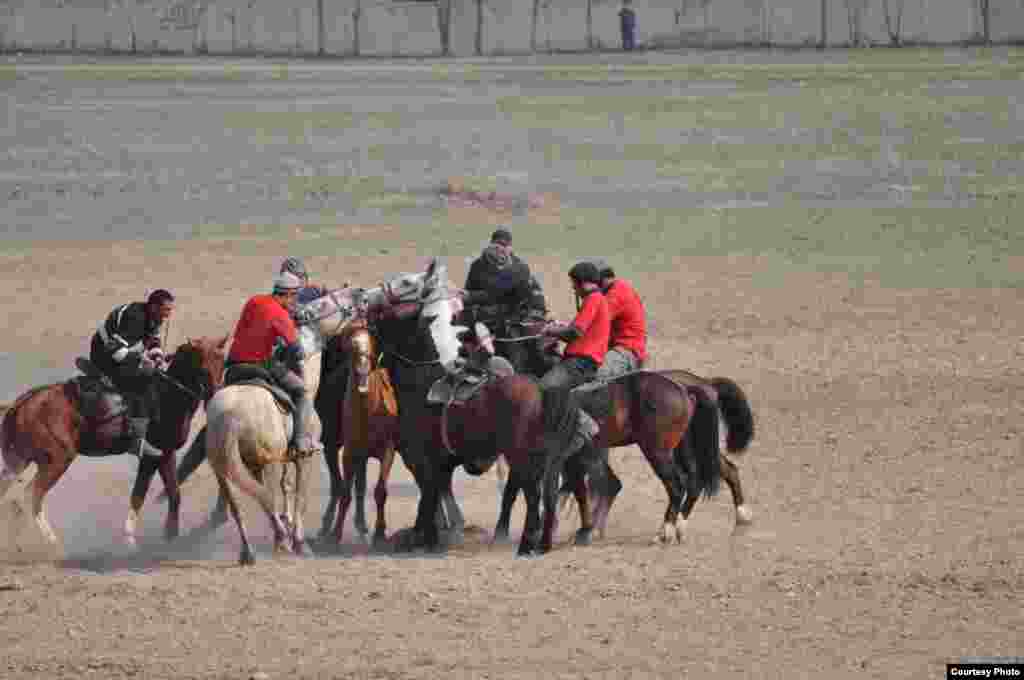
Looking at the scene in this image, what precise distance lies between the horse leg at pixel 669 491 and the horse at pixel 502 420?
0.01 m

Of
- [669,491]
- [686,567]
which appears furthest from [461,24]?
[686,567]

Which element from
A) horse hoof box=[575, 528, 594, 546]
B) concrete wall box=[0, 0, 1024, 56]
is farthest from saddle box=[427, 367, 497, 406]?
concrete wall box=[0, 0, 1024, 56]

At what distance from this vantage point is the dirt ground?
41.0ft

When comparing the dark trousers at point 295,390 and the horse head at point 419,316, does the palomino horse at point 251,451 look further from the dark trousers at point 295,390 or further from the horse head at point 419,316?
the horse head at point 419,316

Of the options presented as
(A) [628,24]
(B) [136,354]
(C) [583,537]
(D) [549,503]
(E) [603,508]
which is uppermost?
(A) [628,24]

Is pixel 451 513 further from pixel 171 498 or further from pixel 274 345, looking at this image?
pixel 171 498

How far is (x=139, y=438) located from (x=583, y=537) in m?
3.36

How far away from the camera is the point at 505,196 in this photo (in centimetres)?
3341

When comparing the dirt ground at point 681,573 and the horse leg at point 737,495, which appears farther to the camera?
the horse leg at point 737,495

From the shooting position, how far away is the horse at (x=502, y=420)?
1543 centimetres

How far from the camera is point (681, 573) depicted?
1415 centimetres

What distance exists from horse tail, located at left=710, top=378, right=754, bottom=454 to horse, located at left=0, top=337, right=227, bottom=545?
378 centimetres

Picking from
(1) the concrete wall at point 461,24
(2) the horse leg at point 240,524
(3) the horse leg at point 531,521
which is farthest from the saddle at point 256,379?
(1) the concrete wall at point 461,24

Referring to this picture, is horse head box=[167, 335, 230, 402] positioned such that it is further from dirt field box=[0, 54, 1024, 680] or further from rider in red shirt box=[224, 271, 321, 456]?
dirt field box=[0, 54, 1024, 680]
